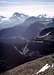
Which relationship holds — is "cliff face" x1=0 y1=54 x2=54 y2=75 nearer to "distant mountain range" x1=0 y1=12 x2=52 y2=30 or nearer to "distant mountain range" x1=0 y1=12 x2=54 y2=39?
"distant mountain range" x1=0 y1=12 x2=54 y2=39

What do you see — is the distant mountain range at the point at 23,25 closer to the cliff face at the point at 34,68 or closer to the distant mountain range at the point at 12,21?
the distant mountain range at the point at 12,21

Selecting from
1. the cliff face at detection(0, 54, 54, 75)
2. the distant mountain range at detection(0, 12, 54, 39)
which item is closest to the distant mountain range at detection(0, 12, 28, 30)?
the distant mountain range at detection(0, 12, 54, 39)

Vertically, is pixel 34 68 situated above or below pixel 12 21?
below

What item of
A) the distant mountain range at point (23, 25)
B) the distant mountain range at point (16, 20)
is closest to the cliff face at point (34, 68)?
the distant mountain range at point (23, 25)

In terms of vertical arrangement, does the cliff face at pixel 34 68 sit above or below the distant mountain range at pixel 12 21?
below

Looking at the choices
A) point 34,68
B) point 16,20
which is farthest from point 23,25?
point 34,68

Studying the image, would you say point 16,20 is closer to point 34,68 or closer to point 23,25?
point 23,25

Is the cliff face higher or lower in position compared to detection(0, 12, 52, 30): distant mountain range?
lower

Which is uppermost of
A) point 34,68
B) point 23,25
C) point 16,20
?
point 16,20

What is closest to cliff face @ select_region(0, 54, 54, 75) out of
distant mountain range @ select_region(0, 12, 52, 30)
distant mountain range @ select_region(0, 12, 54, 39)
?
distant mountain range @ select_region(0, 12, 54, 39)
